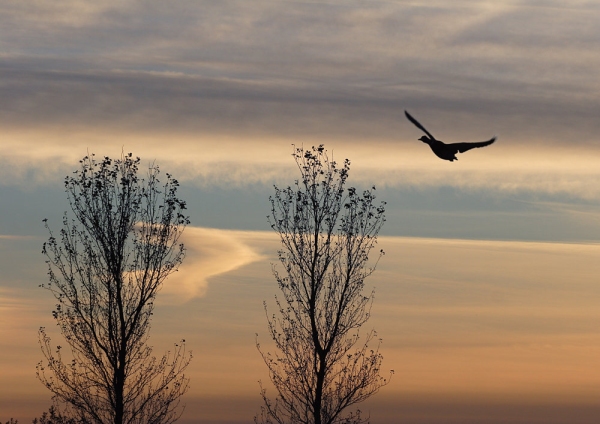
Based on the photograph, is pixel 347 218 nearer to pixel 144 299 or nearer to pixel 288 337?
pixel 288 337

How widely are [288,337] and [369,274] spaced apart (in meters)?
3.43

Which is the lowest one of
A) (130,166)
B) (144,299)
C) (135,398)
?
(135,398)

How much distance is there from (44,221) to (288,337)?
28.4ft

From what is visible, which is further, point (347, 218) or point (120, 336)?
point (347, 218)

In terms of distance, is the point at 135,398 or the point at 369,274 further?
the point at 369,274

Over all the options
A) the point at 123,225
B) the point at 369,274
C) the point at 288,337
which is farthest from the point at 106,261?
the point at 369,274

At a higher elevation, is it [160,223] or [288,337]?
[160,223]

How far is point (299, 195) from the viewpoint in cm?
3478

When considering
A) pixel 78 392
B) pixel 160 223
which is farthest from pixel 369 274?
pixel 78 392

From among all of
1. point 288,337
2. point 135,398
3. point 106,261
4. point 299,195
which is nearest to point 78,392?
point 135,398

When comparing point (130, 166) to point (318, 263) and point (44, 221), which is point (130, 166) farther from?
point (318, 263)

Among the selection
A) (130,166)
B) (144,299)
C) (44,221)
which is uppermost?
(130,166)

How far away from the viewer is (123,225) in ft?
111

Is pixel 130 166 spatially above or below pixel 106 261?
above
